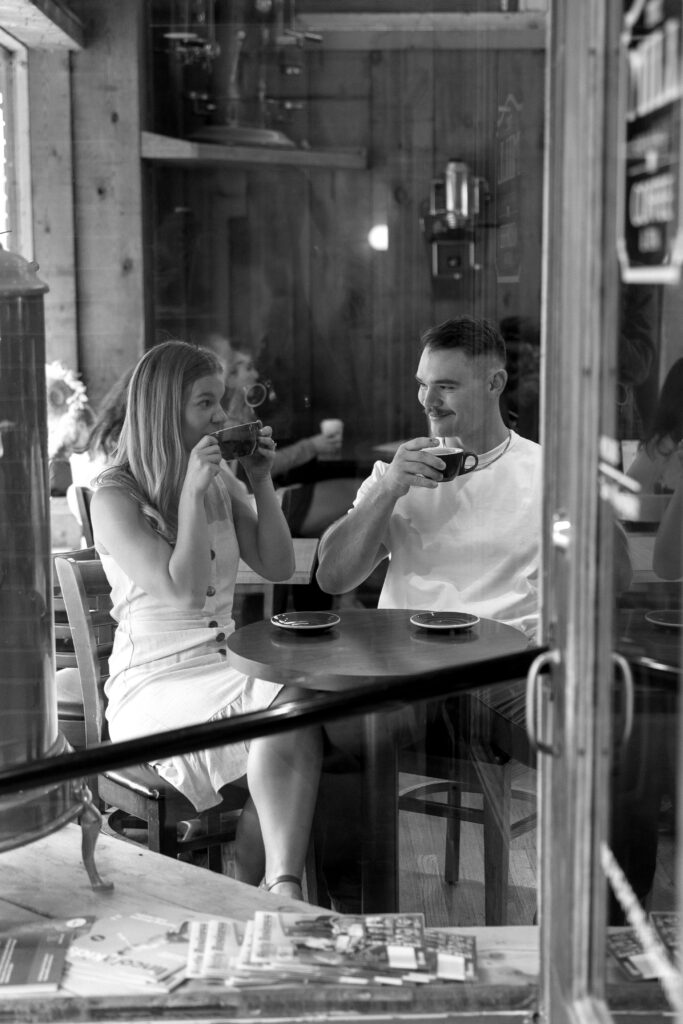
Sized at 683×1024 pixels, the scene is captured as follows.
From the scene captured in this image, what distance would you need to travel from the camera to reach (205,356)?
96.3 inches

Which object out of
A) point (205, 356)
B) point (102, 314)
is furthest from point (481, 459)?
point (102, 314)

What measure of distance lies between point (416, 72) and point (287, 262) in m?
0.74

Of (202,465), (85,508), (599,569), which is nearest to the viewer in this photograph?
(599,569)

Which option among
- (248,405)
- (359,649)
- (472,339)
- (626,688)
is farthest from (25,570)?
(248,405)

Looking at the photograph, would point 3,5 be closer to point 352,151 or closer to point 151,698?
point 352,151

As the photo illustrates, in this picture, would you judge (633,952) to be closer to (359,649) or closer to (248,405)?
(359,649)

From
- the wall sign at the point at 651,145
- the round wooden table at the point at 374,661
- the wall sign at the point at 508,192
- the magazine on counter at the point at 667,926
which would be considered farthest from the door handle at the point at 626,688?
the wall sign at the point at 508,192

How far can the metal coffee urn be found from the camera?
1.58 metres

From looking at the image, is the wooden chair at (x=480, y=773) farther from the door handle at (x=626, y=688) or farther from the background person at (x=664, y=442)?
the door handle at (x=626, y=688)

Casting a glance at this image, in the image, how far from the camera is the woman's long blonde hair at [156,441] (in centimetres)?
229

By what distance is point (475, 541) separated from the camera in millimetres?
2359

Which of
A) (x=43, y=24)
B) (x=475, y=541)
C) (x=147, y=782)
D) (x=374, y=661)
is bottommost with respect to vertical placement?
(x=147, y=782)

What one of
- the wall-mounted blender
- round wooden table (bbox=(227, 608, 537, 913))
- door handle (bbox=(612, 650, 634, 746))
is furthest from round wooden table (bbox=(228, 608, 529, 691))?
the wall-mounted blender

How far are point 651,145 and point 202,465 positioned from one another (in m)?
1.37
